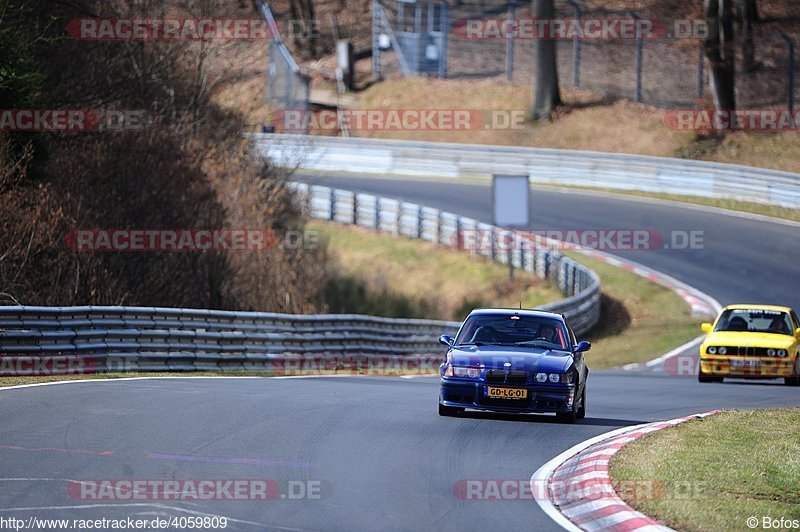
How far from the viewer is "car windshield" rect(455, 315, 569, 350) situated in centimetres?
1536

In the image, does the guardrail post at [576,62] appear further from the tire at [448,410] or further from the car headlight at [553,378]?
the car headlight at [553,378]

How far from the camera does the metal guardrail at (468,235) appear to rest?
3300 centimetres

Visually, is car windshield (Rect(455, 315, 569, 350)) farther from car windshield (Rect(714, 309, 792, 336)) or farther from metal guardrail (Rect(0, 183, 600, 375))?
car windshield (Rect(714, 309, 792, 336))

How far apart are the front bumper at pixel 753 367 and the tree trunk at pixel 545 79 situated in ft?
109

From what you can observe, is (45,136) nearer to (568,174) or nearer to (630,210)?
(630,210)

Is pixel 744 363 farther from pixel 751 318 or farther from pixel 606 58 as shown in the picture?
pixel 606 58

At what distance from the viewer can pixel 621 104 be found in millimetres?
56281

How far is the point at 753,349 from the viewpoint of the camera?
2241cm

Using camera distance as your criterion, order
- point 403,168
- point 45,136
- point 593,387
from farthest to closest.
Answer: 1. point 403,168
2. point 45,136
3. point 593,387

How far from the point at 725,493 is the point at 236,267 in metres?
20.8

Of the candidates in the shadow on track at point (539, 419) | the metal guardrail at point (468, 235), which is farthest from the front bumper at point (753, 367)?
the shadow on track at point (539, 419)

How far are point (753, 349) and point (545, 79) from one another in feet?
114

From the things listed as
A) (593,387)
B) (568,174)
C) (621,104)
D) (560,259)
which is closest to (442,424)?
(593,387)

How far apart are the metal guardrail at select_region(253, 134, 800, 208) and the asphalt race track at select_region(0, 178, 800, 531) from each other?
→ 22475 millimetres
